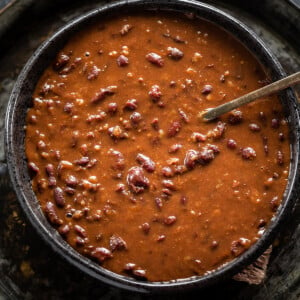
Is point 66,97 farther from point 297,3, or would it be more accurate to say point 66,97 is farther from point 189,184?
point 297,3

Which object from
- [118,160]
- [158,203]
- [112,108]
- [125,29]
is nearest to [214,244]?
[158,203]

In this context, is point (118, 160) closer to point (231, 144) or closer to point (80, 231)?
point (80, 231)

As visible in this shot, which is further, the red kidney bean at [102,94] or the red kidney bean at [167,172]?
the red kidney bean at [102,94]

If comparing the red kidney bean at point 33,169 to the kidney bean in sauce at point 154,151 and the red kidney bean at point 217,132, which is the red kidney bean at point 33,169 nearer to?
the kidney bean in sauce at point 154,151

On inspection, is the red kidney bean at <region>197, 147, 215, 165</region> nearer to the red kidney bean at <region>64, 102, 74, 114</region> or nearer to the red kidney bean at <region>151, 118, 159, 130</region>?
the red kidney bean at <region>151, 118, 159, 130</region>

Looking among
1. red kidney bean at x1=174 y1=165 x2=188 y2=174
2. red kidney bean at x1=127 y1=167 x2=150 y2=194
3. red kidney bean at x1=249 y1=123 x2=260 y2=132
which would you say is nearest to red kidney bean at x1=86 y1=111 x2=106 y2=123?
red kidney bean at x1=127 y1=167 x2=150 y2=194

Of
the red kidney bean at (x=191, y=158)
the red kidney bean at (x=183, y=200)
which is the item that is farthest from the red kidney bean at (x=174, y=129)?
the red kidney bean at (x=183, y=200)
